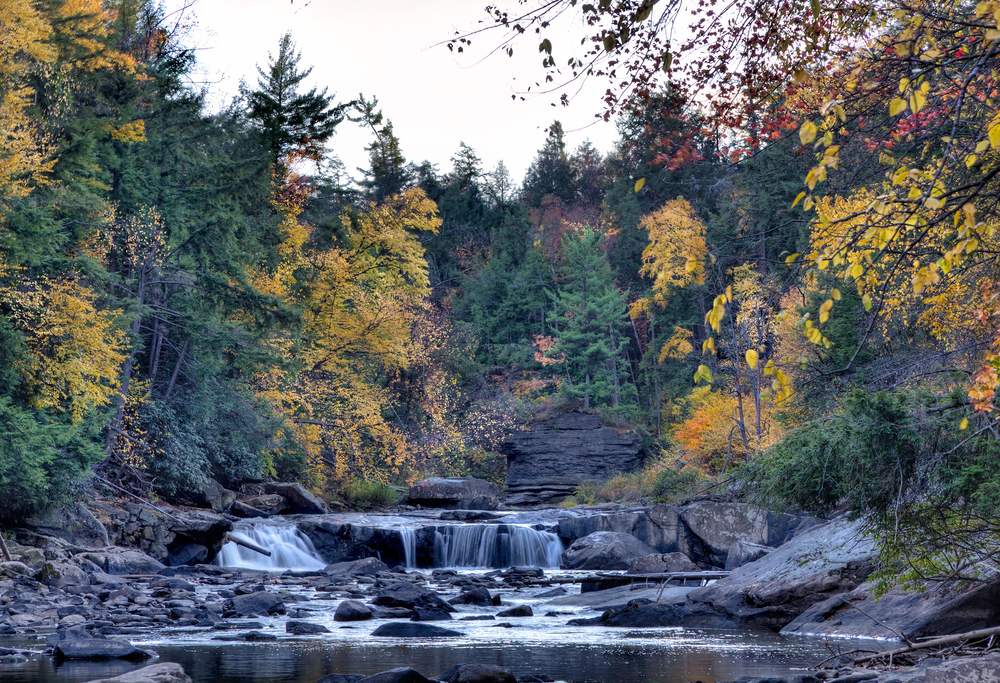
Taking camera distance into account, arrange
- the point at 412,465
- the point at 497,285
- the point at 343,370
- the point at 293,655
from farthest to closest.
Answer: the point at 497,285, the point at 412,465, the point at 343,370, the point at 293,655

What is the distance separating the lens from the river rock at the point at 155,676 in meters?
6.41

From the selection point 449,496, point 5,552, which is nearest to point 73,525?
point 5,552

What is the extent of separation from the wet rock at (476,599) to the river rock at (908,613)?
4.70 m

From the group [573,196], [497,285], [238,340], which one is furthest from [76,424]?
[573,196]

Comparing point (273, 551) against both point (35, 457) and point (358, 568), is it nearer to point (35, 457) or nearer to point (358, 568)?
point (358, 568)

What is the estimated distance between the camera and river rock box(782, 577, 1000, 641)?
27.2 ft

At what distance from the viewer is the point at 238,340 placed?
21.5m

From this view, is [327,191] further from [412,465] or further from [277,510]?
[277,510]

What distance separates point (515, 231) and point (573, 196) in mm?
6517

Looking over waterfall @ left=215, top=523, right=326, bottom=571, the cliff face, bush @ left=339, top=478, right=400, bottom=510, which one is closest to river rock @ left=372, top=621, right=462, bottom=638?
waterfall @ left=215, top=523, right=326, bottom=571

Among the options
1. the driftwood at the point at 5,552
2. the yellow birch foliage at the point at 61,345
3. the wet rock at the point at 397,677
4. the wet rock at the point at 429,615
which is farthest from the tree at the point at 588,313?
the wet rock at the point at 397,677

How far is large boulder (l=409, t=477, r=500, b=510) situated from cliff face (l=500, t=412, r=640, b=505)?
3.29 metres

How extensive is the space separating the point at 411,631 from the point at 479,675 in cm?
360

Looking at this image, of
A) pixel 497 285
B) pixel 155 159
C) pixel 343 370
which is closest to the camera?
pixel 155 159
